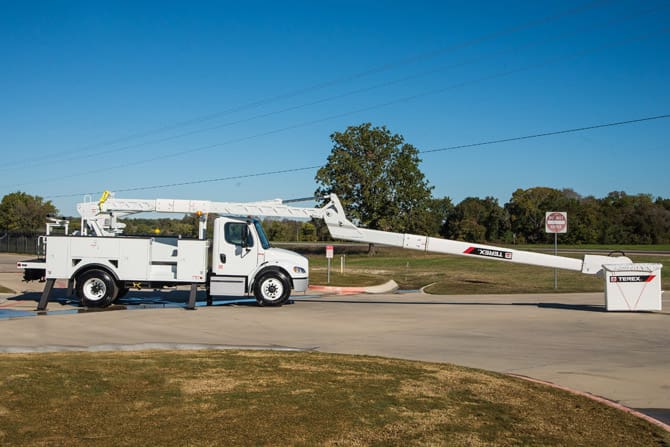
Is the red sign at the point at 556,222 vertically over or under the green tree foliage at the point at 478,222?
under

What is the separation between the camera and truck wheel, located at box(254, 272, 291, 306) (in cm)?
1739

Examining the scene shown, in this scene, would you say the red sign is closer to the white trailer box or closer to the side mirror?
the white trailer box

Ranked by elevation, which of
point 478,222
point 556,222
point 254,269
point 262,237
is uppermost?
point 478,222

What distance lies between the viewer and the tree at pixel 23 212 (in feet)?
248

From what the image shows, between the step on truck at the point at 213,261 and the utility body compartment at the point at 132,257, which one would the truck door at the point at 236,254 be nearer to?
the step on truck at the point at 213,261

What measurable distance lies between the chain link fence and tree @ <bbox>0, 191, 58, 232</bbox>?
13.0m

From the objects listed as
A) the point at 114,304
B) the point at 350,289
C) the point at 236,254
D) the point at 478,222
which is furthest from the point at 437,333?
the point at 478,222

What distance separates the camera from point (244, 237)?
17516mm

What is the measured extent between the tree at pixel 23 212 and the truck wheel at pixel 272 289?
63.4m

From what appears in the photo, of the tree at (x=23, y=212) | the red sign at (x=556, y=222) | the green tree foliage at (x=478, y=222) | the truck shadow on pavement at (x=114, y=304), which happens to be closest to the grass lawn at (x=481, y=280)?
the red sign at (x=556, y=222)

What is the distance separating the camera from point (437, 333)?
12.9 meters

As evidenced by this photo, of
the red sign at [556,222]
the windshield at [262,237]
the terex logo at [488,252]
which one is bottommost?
the terex logo at [488,252]

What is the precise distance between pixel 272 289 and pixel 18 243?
49222 millimetres

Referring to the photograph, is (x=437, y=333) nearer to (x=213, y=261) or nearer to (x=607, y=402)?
(x=607, y=402)
